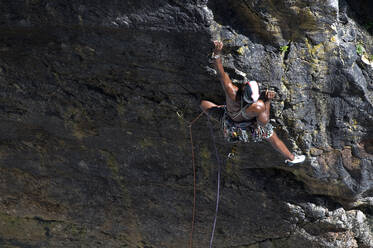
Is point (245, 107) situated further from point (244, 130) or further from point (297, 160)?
point (297, 160)

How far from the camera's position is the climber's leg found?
578 cm

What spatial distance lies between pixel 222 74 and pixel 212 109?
646 mm

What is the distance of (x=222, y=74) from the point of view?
5340 millimetres

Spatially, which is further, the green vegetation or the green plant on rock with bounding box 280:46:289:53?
the green vegetation

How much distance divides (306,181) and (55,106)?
4.25 m

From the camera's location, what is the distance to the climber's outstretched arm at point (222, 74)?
5305 mm

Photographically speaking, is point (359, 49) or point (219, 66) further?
point (359, 49)

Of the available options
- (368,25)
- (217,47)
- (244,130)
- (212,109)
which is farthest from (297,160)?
(368,25)

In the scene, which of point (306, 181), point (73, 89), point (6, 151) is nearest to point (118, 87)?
point (73, 89)

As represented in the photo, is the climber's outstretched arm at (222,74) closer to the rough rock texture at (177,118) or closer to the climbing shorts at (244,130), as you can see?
the rough rock texture at (177,118)

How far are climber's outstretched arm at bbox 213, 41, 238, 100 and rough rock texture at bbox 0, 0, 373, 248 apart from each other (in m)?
0.20

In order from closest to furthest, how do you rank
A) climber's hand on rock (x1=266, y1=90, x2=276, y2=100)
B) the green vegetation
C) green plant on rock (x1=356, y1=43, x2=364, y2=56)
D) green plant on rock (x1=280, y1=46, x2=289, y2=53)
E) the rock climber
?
the rock climber < climber's hand on rock (x1=266, y1=90, x2=276, y2=100) < green plant on rock (x1=280, y1=46, x2=289, y2=53) < green plant on rock (x1=356, y1=43, x2=364, y2=56) < the green vegetation

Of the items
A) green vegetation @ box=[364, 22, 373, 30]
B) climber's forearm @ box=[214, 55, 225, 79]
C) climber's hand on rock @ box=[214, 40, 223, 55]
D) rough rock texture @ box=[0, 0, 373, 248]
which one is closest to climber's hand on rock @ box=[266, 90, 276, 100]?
rough rock texture @ box=[0, 0, 373, 248]

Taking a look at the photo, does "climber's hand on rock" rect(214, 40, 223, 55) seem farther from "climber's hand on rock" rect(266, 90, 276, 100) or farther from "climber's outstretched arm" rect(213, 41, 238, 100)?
"climber's hand on rock" rect(266, 90, 276, 100)
